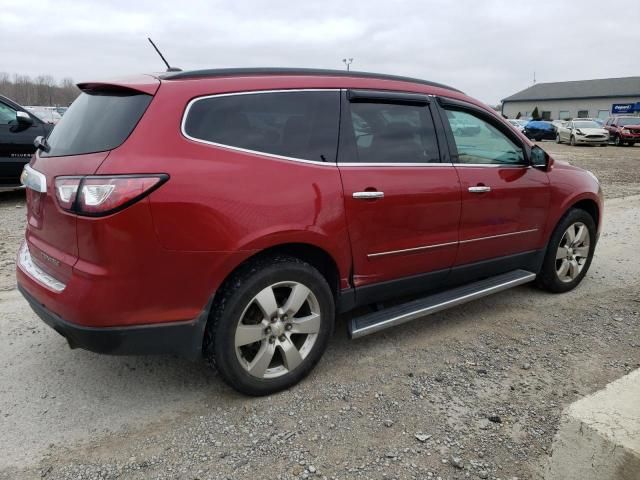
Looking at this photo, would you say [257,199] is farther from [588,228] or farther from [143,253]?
[588,228]

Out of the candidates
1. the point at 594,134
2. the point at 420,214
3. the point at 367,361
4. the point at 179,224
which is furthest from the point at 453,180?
the point at 594,134

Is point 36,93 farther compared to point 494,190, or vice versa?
point 36,93

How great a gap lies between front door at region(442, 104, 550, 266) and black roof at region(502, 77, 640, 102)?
2602 inches

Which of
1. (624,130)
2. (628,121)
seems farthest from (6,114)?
(628,121)

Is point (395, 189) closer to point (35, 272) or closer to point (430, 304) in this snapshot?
point (430, 304)

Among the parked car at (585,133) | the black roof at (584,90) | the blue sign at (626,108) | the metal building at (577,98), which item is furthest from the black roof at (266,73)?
the black roof at (584,90)

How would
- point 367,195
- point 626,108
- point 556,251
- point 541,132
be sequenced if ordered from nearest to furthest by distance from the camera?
point 367,195, point 556,251, point 541,132, point 626,108

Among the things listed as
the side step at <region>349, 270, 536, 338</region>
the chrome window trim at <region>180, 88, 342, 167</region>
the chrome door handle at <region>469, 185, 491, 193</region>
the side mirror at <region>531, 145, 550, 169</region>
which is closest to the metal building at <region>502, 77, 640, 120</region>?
the side mirror at <region>531, 145, 550, 169</region>

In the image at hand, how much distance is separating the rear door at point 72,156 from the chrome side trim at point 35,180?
2cm

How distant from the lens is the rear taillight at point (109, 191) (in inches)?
92.2

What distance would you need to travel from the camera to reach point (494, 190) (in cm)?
380

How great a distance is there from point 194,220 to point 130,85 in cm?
81

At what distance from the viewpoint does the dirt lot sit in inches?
96.3

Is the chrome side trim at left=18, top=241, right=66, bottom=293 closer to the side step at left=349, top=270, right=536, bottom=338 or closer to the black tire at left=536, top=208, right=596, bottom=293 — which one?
the side step at left=349, top=270, right=536, bottom=338
